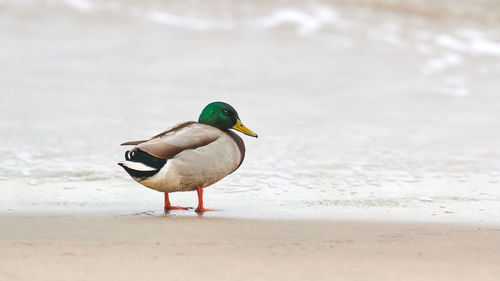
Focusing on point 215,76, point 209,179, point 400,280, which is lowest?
point 400,280

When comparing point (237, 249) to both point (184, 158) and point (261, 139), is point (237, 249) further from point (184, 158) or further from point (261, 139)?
point (261, 139)

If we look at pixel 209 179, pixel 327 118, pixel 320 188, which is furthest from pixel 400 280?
pixel 327 118

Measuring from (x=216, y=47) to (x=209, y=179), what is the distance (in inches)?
267

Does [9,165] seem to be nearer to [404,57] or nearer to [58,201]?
[58,201]

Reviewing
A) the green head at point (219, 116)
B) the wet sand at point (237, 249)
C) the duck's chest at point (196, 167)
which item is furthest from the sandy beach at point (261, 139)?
the green head at point (219, 116)

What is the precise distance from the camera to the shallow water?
17.0 ft

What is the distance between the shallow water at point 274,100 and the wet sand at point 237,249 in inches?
14.4

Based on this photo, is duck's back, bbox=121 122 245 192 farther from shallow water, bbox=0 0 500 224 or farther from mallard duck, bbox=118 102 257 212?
shallow water, bbox=0 0 500 224

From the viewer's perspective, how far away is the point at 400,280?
3.19 meters

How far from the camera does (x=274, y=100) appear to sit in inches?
342

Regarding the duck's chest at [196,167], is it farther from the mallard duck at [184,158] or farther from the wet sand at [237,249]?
the wet sand at [237,249]

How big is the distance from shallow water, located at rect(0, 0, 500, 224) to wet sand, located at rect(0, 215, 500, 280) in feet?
1.20

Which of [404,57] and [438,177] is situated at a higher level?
[404,57]

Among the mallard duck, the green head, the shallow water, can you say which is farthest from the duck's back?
the shallow water
